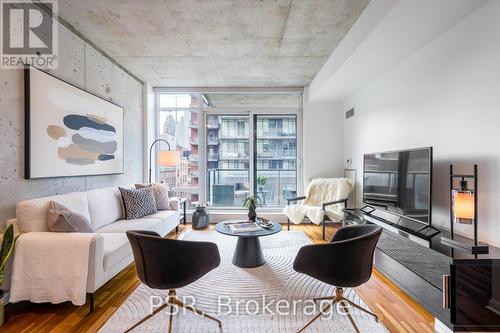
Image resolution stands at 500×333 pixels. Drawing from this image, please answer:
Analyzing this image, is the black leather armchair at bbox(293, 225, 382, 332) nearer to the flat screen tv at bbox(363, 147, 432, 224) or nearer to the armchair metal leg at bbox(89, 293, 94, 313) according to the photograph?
the flat screen tv at bbox(363, 147, 432, 224)

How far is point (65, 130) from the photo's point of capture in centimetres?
272

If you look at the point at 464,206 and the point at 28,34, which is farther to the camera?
the point at 28,34

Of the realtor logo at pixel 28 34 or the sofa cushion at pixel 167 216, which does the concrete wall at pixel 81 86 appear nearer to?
the realtor logo at pixel 28 34

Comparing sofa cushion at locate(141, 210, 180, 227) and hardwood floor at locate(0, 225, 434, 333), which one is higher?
sofa cushion at locate(141, 210, 180, 227)

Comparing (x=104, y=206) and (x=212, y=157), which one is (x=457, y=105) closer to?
(x=104, y=206)

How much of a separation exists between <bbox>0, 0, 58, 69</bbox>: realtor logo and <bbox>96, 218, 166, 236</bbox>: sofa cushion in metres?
1.83

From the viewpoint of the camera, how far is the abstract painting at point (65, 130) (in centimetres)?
233

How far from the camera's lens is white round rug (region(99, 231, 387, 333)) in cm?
183

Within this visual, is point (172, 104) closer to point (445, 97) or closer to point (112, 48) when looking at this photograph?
point (112, 48)

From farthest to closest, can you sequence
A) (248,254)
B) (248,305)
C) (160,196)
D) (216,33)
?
(160,196)
(216,33)
(248,254)
(248,305)

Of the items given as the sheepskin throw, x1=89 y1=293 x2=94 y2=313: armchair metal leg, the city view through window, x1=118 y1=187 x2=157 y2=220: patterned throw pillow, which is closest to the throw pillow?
x1=89 y1=293 x2=94 y2=313: armchair metal leg

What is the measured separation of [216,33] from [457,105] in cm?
263

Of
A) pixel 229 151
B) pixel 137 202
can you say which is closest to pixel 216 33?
pixel 137 202

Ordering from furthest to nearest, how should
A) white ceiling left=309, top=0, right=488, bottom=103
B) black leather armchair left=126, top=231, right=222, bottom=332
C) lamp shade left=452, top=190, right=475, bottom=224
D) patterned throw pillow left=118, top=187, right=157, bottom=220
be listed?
patterned throw pillow left=118, top=187, right=157, bottom=220
white ceiling left=309, top=0, right=488, bottom=103
lamp shade left=452, top=190, right=475, bottom=224
black leather armchair left=126, top=231, right=222, bottom=332
